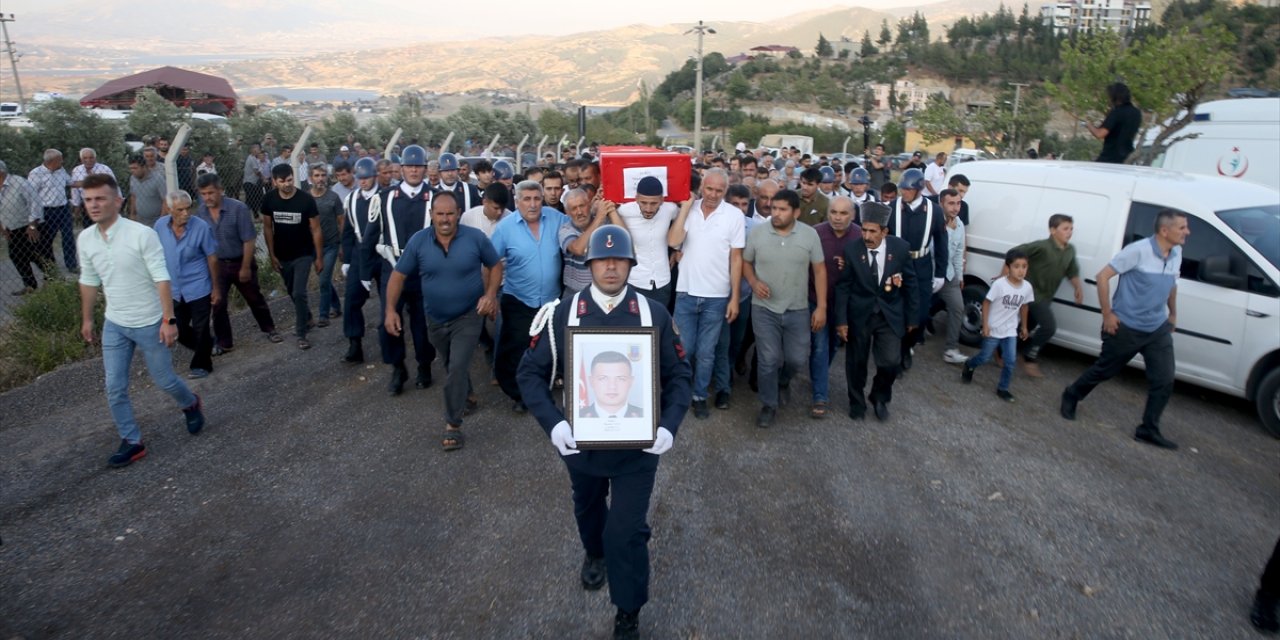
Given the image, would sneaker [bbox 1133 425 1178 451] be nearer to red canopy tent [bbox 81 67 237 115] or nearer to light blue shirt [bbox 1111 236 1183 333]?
light blue shirt [bbox 1111 236 1183 333]

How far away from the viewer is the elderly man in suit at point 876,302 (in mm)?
5887

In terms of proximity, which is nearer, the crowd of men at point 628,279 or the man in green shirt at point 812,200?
the crowd of men at point 628,279

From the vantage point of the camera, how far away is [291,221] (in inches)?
306

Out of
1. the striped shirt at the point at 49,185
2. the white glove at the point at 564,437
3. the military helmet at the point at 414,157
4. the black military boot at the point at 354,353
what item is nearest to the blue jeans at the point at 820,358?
the white glove at the point at 564,437

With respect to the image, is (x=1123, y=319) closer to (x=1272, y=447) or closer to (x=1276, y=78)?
(x=1272, y=447)

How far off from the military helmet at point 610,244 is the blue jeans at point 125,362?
12.4ft

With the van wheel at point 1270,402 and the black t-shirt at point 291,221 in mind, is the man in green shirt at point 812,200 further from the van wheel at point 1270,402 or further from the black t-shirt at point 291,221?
the black t-shirt at point 291,221

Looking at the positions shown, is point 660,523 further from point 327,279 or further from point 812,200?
point 327,279

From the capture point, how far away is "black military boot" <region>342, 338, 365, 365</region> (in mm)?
7422

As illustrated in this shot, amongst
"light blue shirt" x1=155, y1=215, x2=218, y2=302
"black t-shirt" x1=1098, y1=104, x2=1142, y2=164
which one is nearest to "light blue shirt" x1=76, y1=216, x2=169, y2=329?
"light blue shirt" x1=155, y1=215, x2=218, y2=302

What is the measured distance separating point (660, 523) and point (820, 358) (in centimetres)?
244

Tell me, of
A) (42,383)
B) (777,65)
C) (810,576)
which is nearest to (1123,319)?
(810,576)

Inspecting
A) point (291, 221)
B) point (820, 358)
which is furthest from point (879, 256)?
point (291, 221)

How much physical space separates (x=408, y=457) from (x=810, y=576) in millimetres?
2999
